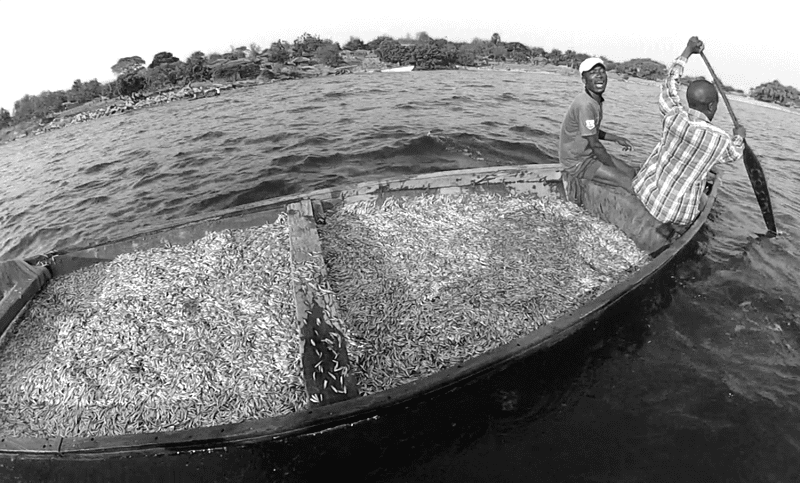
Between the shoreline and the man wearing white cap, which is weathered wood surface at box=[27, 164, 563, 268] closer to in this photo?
the man wearing white cap

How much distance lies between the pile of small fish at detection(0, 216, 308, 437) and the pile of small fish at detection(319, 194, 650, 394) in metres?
0.95

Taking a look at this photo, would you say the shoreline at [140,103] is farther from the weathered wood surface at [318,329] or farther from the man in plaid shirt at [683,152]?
the man in plaid shirt at [683,152]

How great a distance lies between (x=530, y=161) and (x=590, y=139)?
6074mm

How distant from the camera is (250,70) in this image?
143 feet

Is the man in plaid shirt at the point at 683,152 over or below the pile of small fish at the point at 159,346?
over

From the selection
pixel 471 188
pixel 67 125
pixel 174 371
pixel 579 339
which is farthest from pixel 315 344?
pixel 67 125

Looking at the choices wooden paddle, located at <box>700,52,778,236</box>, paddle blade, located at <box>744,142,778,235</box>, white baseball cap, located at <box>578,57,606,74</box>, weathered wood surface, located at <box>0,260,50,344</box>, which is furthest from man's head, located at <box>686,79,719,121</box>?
weathered wood surface, located at <box>0,260,50,344</box>

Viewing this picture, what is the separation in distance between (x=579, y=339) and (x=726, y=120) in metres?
25.1

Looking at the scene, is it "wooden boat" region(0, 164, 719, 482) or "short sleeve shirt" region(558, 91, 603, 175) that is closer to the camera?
"wooden boat" region(0, 164, 719, 482)

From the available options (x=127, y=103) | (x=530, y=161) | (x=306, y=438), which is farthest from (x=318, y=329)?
(x=127, y=103)

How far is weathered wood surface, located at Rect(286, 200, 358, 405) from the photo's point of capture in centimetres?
388

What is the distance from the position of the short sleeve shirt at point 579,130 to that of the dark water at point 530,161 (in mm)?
2636

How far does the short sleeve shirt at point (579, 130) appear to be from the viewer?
271 inches

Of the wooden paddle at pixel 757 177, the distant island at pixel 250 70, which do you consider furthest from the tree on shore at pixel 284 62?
the wooden paddle at pixel 757 177
